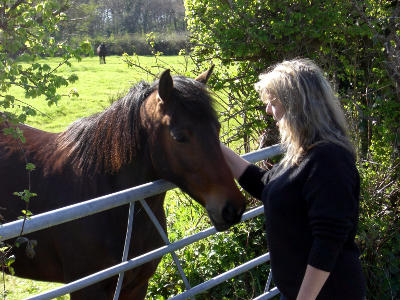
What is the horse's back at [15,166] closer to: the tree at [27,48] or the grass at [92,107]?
the grass at [92,107]

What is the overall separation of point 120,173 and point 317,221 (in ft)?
4.42

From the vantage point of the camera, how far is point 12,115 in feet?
5.40

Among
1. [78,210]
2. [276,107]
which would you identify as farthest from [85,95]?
[78,210]

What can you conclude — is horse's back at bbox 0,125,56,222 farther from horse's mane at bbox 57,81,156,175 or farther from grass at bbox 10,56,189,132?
grass at bbox 10,56,189,132

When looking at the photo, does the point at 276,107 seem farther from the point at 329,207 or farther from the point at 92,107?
the point at 92,107

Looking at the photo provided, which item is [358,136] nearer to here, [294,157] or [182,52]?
[182,52]

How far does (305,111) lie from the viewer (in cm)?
200

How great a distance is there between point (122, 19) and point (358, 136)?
104 ft

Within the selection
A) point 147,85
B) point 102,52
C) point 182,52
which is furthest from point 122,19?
point 147,85

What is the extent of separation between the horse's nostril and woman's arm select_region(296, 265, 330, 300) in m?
0.54

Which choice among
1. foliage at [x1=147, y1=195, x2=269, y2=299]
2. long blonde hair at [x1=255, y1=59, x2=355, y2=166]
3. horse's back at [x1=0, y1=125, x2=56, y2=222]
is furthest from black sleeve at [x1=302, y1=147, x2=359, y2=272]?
foliage at [x1=147, y1=195, x2=269, y2=299]

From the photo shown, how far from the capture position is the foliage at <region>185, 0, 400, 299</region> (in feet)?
13.7

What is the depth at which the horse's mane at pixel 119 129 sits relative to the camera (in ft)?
8.06

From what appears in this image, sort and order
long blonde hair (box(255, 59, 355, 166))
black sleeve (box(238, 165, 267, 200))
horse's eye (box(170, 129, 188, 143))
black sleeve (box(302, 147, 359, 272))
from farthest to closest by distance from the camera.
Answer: black sleeve (box(238, 165, 267, 200))
horse's eye (box(170, 129, 188, 143))
long blonde hair (box(255, 59, 355, 166))
black sleeve (box(302, 147, 359, 272))
